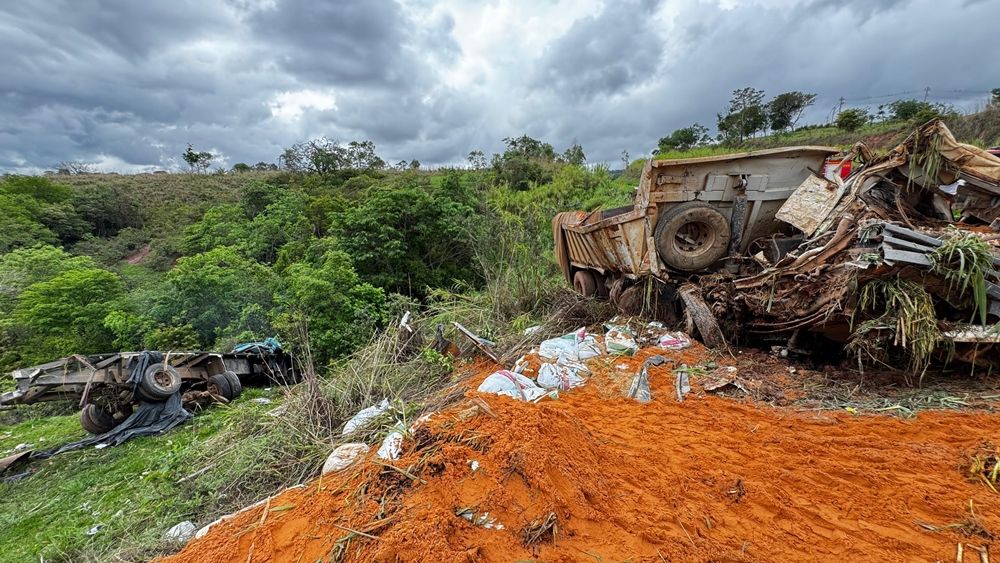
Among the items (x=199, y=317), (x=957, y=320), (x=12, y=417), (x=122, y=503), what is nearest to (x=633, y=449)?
(x=957, y=320)

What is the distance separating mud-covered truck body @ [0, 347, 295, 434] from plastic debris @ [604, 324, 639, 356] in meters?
4.98

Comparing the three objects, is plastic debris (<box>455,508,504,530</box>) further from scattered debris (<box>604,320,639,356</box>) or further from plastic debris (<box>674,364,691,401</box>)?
scattered debris (<box>604,320,639,356</box>)

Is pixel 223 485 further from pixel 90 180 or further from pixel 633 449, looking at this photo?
pixel 90 180

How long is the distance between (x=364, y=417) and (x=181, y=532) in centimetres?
156

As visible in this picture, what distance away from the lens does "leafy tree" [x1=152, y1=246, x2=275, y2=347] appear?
437 inches

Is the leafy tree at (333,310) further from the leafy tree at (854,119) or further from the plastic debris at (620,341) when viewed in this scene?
the leafy tree at (854,119)

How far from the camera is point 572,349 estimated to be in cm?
444

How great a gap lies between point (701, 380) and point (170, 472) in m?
5.53

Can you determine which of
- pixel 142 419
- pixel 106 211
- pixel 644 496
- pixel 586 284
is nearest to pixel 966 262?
pixel 644 496

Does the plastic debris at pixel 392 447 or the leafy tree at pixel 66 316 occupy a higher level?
the plastic debris at pixel 392 447

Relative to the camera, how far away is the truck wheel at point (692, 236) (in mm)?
4828

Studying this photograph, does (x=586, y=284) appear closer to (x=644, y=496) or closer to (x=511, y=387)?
(x=511, y=387)

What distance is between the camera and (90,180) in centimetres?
4122

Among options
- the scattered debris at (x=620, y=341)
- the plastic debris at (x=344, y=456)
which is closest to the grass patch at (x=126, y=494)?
the plastic debris at (x=344, y=456)
